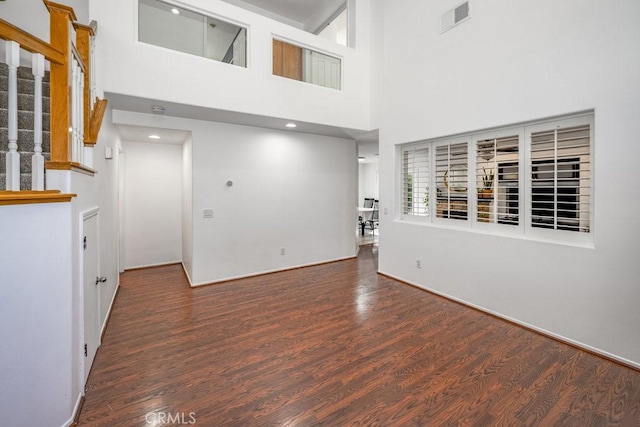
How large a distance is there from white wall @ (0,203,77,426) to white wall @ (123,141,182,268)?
163 inches

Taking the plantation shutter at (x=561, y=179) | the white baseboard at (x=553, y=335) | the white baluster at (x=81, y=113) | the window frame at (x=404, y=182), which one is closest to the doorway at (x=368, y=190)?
the window frame at (x=404, y=182)

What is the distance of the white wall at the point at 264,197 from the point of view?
14.8 feet

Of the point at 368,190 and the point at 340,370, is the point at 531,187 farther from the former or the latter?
the point at 368,190

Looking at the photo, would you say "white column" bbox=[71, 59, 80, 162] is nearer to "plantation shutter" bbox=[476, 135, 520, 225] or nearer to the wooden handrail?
the wooden handrail

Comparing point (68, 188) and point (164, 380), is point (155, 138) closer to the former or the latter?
point (68, 188)

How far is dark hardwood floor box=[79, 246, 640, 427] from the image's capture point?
6.31 feet

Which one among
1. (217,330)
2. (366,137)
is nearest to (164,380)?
(217,330)

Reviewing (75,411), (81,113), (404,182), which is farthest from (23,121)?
(404,182)

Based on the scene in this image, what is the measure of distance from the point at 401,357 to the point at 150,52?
4.24 m

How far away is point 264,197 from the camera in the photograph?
5082 millimetres

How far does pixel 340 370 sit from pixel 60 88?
9.03 ft

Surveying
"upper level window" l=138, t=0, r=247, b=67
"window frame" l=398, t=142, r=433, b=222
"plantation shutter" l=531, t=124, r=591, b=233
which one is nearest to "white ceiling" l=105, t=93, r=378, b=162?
"upper level window" l=138, t=0, r=247, b=67

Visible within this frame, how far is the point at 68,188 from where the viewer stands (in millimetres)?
1832

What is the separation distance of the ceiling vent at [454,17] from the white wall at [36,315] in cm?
450
